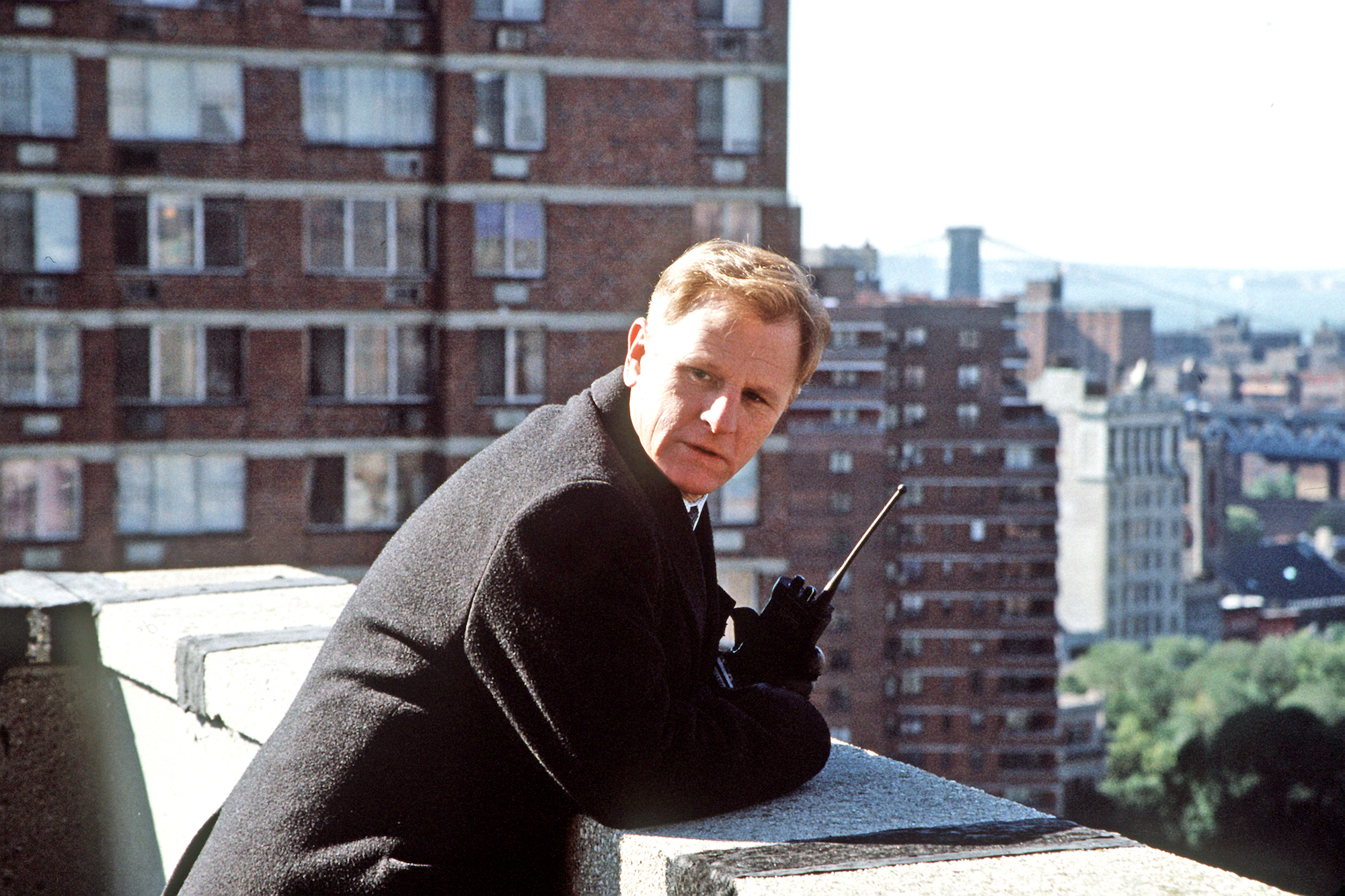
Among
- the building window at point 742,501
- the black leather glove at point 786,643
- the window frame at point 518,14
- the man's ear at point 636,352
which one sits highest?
the window frame at point 518,14

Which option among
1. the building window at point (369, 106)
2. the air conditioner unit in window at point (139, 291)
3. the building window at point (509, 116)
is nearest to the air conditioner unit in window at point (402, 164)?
the building window at point (369, 106)

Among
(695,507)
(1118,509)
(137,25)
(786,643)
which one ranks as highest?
(137,25)

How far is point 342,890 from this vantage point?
6.09 feet

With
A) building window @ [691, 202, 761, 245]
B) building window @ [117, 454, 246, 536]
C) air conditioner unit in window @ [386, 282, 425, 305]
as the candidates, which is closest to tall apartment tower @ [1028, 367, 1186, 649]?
building window @ [691, 202, 761, 245]

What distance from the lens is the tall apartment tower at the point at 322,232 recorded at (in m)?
23.6

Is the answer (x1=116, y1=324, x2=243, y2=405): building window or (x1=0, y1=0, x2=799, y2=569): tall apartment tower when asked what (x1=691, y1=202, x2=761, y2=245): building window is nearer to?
(x1=0, y1=0, x2=799, y2=569): tall apartment tower

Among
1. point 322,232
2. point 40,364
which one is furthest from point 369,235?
point 40,364

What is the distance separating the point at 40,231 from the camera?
2353cm

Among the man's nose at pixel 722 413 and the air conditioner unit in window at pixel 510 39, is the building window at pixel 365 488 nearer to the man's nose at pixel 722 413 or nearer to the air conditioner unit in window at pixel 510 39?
the air conditioner unit in window at pixel 510 39

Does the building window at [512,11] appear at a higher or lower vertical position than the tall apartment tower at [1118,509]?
higher

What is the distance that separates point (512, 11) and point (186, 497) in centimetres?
940

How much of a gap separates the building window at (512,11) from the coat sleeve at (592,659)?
23.5m

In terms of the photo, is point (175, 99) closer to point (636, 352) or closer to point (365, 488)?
point (365, 488)

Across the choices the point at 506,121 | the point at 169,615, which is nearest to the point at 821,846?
the point at 169,615
